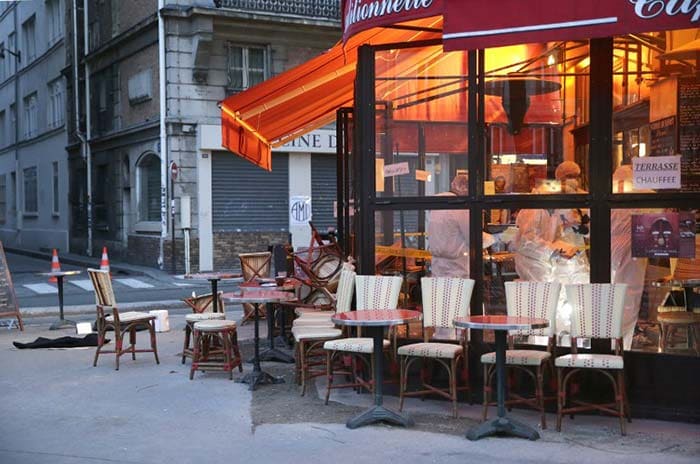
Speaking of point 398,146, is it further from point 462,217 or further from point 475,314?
point 475,314

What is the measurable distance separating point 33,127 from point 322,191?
668 inches

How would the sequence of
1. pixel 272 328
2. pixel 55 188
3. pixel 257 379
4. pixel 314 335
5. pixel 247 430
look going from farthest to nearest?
pixel 55 188 → pixel 272 328 → pixel 257 379 → pixel 314 335 → pixel 247 430

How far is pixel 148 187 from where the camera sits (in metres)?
24.2

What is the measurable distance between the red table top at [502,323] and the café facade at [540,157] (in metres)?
0.89

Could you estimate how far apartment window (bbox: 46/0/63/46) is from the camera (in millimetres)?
30844

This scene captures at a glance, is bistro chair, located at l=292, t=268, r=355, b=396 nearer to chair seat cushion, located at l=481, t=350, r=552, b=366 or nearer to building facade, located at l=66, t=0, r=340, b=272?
chair seat cushion, located at l=481, t=350, r=552, b=366

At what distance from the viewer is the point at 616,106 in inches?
280

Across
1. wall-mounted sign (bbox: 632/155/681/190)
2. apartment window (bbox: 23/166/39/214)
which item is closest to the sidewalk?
wall-mounted sign (bbox: 632/155/681/190)

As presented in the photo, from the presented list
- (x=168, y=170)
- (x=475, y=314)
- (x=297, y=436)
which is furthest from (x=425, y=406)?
(x=168, y=170)

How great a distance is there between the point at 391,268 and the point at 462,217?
1.01 m

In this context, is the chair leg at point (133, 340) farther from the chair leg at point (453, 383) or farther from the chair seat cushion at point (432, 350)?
the chair leg at point (453, 383)

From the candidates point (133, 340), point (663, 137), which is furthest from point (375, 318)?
point (133, 340)

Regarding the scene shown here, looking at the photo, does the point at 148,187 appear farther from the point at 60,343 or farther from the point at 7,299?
the point at 60,343

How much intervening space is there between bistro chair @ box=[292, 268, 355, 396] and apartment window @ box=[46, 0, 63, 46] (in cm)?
2536
